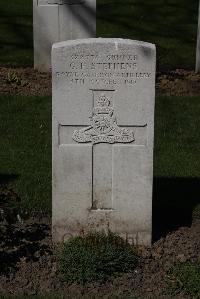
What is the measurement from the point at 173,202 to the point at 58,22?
18.7 feet

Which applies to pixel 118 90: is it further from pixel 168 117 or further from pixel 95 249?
pixel 168 117

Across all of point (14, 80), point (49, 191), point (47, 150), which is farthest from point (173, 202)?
point (14, 80)

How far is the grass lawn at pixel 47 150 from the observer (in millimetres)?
7730

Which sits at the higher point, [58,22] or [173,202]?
[58,22]

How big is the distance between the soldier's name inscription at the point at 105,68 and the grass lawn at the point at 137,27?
292 inches

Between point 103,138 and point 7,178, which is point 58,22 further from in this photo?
point 103,138

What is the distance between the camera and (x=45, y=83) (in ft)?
38.8

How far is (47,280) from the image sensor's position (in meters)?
6.10

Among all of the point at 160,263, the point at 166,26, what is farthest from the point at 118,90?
the point at 166,26

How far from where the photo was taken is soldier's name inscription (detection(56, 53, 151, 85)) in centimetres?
620

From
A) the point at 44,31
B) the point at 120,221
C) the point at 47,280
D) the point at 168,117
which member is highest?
the point at 44,31

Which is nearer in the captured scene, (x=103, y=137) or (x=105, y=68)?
(x=105, y=68)

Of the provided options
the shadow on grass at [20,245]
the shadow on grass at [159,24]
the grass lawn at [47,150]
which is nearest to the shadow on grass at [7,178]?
the grass lawn at [47,150]

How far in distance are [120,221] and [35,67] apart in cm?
655
